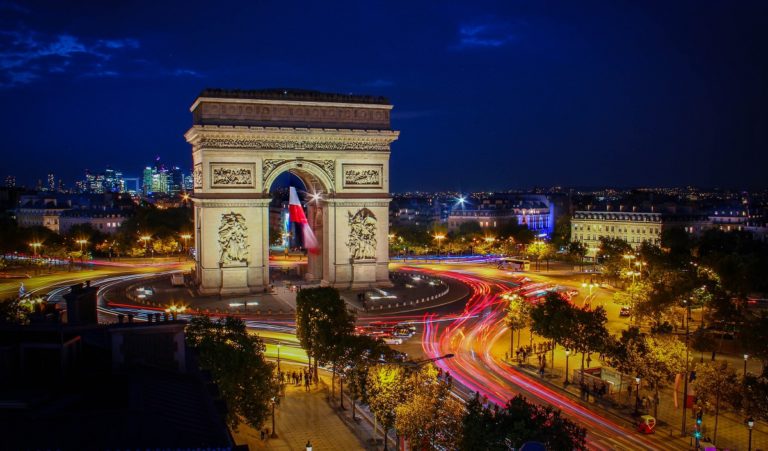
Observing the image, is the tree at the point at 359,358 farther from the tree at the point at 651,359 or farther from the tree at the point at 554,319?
the tree at the point at 651,359

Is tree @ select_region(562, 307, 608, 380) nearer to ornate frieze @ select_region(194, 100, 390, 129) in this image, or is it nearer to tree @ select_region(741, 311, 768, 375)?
tree @ select_region(741, 311, 768, 375)

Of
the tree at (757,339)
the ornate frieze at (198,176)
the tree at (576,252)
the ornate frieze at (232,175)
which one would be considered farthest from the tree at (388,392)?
the tree at (576,252)

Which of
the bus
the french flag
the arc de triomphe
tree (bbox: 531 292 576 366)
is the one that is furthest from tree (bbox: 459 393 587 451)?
the bus

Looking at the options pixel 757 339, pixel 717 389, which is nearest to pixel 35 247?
pixel 757 339

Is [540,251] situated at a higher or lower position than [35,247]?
lower

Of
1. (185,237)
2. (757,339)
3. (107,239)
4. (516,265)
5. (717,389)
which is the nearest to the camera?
(717,389)

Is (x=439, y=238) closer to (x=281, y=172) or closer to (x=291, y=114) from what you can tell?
(x=281, y=172)
